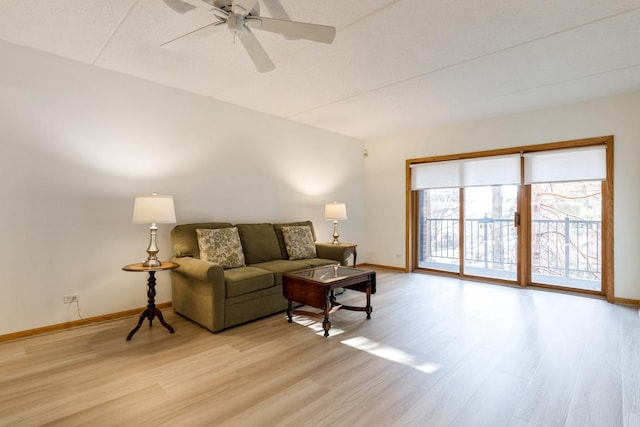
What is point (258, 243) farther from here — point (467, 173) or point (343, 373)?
point (467, 173)

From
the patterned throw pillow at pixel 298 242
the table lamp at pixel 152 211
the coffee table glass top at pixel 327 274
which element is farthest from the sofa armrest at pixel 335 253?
the table lamp at pixel 152 211

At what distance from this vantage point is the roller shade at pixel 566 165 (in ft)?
13.2

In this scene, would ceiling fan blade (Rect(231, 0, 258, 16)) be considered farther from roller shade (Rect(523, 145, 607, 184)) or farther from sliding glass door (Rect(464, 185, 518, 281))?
sliding glass door (Rect(464, 185, 518, 281))

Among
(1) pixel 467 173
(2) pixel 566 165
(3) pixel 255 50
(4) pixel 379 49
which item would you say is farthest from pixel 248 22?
(2) pixel 566 165

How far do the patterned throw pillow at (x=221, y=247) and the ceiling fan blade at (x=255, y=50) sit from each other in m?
1.83

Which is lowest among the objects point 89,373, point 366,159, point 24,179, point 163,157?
point 89,373

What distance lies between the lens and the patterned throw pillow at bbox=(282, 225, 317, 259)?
14.0ft

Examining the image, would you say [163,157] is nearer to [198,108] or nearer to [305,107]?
[198,108]

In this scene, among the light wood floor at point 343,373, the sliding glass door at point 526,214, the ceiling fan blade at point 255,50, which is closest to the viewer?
the light wood floor at point 343,373

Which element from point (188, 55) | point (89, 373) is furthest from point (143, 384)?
point (188, 55)

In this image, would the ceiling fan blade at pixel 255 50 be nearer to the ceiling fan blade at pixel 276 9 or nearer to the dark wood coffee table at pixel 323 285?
the ceiling fan blade at pixel 276 9

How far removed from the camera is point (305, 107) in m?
4.38

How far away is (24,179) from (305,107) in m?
3.05

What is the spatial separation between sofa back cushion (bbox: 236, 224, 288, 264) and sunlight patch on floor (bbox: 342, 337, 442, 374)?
164 cm
